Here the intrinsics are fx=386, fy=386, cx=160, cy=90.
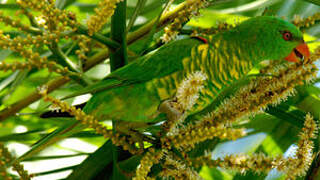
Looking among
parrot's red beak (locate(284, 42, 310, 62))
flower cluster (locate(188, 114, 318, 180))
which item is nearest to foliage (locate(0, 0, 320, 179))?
flower cluster (locate(188, 114, 318, 180))

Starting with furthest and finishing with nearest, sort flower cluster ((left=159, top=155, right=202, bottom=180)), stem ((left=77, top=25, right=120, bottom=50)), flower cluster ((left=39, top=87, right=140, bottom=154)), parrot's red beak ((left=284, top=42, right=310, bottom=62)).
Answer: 1. parrot's red beak ((left=284, top=42, right=310, bottom=62))
2. stem ((left=77, top=25, right=120, bottom=50))
3. flower cluster ((left=159, top=155, right=202, bottom=180))
4. flower cluster ((left=39, top=87, right=140, bottom=154))

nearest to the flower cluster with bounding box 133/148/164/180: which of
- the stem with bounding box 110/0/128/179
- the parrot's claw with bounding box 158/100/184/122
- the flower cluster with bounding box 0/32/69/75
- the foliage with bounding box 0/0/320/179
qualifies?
the foliage with bounding box 0/0/320/179

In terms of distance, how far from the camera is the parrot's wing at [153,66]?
49.3 inches

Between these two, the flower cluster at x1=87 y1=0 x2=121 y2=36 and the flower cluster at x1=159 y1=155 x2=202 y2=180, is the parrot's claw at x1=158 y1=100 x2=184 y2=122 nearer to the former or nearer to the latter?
the flower cluster at x1=159 y1=155 x2=202 y2=180

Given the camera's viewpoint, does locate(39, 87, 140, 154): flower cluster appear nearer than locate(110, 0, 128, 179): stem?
Yes

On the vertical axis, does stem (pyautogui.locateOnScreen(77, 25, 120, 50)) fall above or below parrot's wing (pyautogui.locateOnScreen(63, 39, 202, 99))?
above

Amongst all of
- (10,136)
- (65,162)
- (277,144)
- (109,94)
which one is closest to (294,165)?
(109,94)

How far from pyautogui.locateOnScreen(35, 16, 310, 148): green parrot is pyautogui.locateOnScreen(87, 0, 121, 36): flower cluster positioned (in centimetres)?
19

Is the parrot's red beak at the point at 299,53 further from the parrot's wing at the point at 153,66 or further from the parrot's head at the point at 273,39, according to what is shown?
the parrot's wing at the point at 153,66

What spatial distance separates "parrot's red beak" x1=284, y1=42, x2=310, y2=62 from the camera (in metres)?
1.39

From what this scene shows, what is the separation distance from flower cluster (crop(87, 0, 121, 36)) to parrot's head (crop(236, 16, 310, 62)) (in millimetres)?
579

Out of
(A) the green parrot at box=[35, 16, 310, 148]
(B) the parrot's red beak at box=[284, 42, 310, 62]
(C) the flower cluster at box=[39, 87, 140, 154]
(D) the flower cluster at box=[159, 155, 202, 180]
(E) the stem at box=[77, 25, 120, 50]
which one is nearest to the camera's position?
(C) the flower cluster at box=[39, 87, 140, 154]

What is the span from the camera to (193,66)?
1.37m

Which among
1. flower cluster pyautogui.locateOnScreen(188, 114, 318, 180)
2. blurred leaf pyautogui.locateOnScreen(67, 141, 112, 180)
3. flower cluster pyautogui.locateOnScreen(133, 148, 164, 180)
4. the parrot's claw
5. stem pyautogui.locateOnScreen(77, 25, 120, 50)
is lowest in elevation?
flower cluster pyautogui.locateOnScreen(188, 114, 318, 180)
